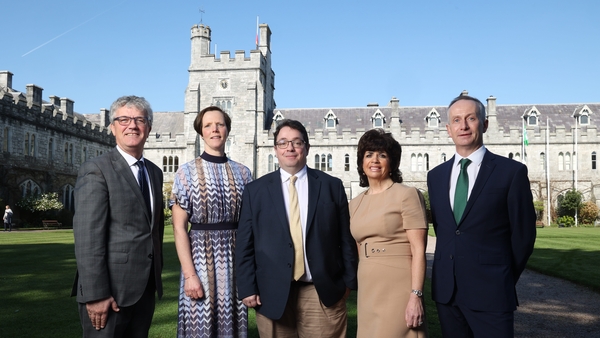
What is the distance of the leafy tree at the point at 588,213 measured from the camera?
113 feet

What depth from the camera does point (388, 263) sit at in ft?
11.6

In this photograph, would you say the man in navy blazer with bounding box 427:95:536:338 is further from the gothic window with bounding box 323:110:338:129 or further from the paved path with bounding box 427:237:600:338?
the gothic window with bounding box 323:110:338:129

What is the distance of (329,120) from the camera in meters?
40.8

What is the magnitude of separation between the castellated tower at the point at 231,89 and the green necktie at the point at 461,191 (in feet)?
118

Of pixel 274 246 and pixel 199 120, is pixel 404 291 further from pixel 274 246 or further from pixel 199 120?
pixel 199 120

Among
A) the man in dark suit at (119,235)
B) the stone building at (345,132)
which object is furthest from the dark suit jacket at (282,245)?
the stone building at (345,132)

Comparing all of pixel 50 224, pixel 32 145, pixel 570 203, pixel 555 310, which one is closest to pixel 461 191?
pixel 555 310

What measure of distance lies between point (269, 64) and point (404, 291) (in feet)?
137

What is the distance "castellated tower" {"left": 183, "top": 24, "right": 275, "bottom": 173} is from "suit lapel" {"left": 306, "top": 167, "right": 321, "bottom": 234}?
35.6 m

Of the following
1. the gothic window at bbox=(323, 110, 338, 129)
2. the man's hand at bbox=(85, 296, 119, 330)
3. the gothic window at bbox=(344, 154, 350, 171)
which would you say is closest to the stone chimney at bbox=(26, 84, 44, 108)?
the gothic window at bbox=(323, 110, 338, 129)

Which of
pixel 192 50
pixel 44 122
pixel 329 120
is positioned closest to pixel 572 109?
pixel 329 120

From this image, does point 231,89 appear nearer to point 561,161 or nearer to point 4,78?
point 4,78

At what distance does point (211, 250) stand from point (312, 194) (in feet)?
2.91

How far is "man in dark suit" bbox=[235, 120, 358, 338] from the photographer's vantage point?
3.62 meters
